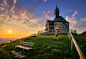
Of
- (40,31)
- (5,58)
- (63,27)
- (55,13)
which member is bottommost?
(5,58)

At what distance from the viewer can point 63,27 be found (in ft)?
96.7

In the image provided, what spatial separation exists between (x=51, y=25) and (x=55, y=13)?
7.18m

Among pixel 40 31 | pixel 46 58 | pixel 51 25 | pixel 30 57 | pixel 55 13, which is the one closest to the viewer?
pixel 46 58

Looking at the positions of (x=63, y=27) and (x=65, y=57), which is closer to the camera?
(x=65, y=57)

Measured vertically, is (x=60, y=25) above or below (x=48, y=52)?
above

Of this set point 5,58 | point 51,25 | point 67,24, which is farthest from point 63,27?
point 5,58

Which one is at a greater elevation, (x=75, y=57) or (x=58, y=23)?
(x=58, y=23)

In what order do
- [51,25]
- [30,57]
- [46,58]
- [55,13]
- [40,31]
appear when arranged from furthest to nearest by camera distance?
[55,13]
[51,25]
[40,31]
[30,57]
[46,58]

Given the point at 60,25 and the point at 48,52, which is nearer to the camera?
the point at 48,52

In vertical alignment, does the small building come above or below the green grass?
above

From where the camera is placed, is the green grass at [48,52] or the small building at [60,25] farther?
the small building at [60,25]

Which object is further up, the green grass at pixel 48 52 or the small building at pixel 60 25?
the small building at pixel 60 25

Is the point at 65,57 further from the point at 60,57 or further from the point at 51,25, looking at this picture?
the point at 51,25

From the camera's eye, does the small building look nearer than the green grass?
No
